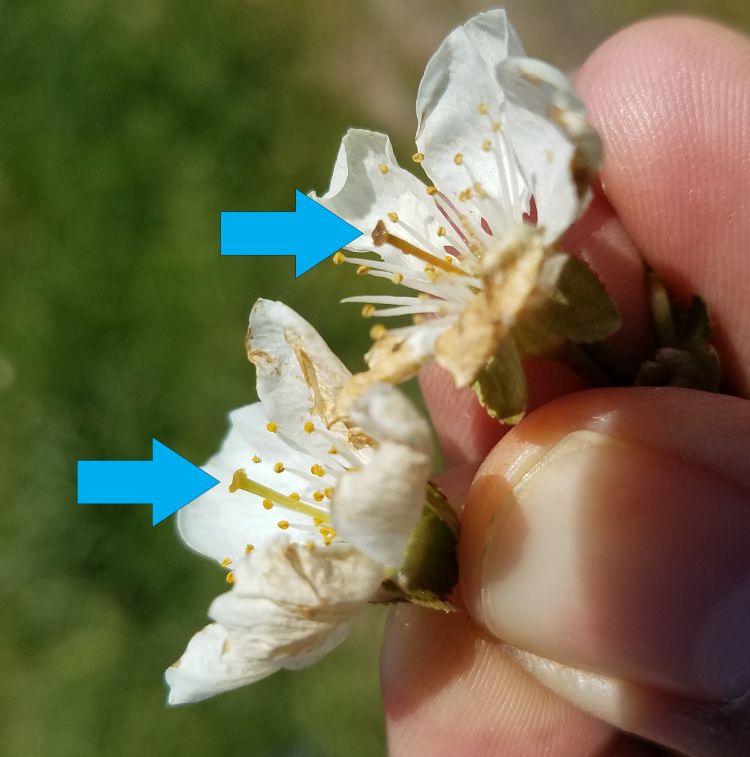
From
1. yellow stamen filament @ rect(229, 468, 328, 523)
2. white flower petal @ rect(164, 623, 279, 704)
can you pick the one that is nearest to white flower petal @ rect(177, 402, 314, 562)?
yellow stamen filament @ rect(229, 468, 328, 523)

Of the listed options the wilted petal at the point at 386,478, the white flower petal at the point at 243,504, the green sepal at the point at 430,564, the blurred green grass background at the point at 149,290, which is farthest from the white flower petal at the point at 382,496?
the blurred green grass background at the point at 149,290

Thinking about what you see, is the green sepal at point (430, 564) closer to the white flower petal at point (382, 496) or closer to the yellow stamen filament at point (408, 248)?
the white flower petal at point (382, 496)

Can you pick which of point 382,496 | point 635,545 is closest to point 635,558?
point 635,545

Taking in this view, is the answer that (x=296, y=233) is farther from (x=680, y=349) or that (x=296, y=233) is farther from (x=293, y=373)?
(x=680, y=349)

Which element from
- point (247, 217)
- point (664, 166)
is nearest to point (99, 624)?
point (247, 217)

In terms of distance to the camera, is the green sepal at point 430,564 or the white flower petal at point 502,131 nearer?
the white flower petal at point 502,131
